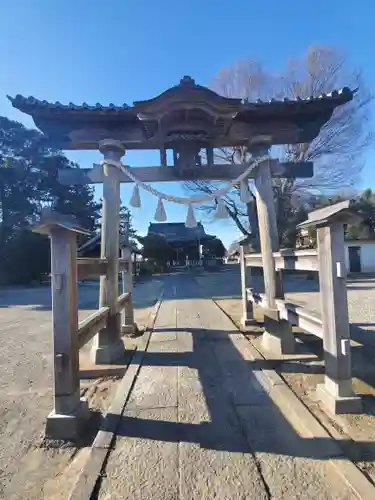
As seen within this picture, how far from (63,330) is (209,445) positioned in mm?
1299

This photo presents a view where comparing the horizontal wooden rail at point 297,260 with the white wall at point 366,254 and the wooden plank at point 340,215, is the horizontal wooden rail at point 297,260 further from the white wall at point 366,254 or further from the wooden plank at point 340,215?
the white wall at point 366,254

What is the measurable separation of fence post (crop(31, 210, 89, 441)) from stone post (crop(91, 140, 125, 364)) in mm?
1467

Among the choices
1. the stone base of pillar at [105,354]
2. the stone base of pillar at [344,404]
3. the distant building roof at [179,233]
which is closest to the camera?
the stone base of pillar at [344,404]

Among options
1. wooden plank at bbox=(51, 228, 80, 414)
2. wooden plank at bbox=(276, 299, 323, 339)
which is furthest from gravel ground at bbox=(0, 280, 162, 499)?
wooden plank at bbox=(276, 299, 323, 339)

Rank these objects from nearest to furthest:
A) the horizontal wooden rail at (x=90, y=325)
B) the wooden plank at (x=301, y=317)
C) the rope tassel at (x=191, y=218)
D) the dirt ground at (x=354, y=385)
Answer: the dirt ground at (x=354, y=385)
the horizontal wooden rail at (x=90, y=325)
the wooden plank at (x=301, y=317)
the rope tassel at (x=191, y=218)

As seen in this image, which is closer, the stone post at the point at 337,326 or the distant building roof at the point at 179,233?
the stone post at the point at 337,326

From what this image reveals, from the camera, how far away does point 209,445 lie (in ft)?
6.52

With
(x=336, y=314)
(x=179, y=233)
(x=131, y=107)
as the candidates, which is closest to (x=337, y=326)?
(x=336, y=314)

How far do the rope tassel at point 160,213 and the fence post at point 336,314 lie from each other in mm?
2518

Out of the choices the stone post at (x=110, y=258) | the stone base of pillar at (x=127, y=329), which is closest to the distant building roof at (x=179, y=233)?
the stone base of pillar at (x=127, y=329)

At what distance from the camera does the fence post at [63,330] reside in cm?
222

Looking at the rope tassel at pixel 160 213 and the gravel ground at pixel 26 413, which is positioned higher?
the rope tassel at pixel 160 213

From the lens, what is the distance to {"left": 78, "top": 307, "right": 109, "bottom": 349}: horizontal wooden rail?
2658 mm

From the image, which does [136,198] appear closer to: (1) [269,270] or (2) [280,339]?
(1) [269,270]
